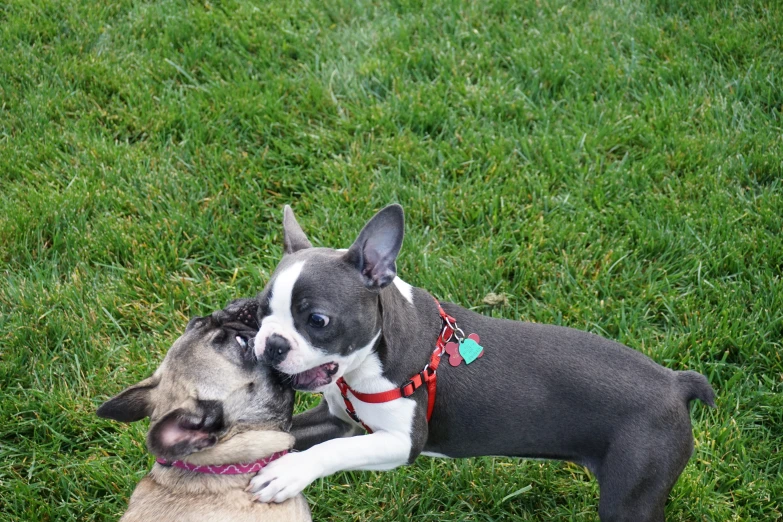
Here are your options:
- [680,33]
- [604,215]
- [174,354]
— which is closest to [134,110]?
[174,354]

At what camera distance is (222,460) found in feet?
11.1

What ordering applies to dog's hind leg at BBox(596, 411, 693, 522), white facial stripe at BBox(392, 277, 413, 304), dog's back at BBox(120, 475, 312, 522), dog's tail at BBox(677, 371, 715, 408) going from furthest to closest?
1. white facial stripe at BBox(392, 277, 413, 304)
2. dog's tail at BBox(677, 371, 715, 408)
3. dog's hind leg at BBox(596, 411, 693, 522)
4. dog's back at BBox(120, 475, 312, 522)

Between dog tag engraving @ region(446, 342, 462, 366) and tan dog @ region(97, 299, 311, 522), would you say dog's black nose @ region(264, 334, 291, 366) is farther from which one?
dog tag engraving @ region(446, 342, 462, 366)

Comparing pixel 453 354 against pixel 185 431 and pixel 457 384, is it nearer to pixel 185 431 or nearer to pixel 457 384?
pixel 457 384

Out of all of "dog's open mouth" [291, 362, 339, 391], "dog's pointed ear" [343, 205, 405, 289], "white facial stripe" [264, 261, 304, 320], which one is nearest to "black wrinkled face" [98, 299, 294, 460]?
"dog's open mouth" [291, 362, 339, 391]

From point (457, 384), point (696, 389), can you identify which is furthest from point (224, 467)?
point (696, 389)

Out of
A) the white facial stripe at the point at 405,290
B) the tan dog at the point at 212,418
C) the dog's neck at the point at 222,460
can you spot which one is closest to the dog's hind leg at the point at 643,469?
the white facial stripe at the point at 405,290

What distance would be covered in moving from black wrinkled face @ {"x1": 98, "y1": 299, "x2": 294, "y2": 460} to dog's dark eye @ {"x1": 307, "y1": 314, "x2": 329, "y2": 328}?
1.03ft

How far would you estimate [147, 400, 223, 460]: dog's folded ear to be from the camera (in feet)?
10.2

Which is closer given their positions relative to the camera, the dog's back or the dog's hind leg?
the dog's back

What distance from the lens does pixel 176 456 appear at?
3.15m

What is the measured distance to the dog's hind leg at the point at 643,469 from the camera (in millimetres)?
3465

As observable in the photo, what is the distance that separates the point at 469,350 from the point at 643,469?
877 millimetres

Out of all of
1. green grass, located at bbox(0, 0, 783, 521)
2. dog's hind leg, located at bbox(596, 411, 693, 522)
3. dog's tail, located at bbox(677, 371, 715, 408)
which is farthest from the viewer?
green grass, located at bbox(0, 0, 783, 521)
